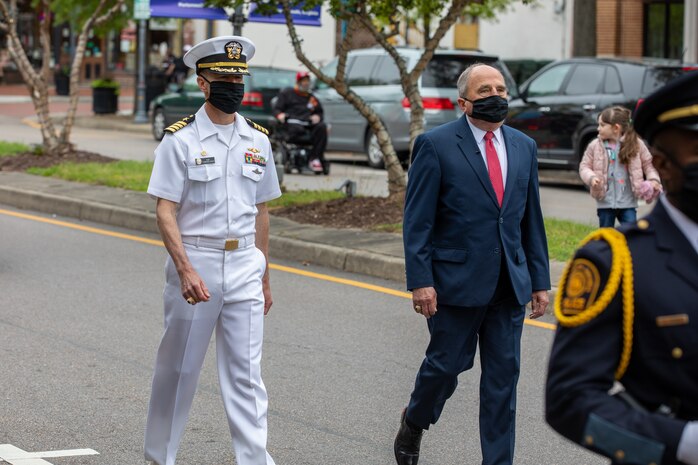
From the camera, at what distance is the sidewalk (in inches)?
438

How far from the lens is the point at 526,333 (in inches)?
342

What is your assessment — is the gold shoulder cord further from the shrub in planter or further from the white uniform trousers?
the shrub in planter

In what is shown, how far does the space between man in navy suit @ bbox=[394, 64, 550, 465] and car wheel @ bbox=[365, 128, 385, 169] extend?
15.0 meters

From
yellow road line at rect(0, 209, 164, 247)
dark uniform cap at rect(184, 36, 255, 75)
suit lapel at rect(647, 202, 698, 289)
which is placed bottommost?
yellow road line at rect(0, 209, 164, 247)

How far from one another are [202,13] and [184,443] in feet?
39.4

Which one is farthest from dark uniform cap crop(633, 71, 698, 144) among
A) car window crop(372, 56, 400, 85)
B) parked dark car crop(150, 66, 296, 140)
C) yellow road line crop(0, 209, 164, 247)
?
parked dark car crop(150, 66, 296, 140)

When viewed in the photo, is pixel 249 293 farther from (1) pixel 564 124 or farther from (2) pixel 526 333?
(1) pixel 564 124

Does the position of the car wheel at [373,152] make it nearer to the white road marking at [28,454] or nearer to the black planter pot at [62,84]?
the white road marking at [28,454]

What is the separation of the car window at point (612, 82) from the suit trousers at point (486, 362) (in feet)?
41.0

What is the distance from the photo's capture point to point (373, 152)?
20.4m

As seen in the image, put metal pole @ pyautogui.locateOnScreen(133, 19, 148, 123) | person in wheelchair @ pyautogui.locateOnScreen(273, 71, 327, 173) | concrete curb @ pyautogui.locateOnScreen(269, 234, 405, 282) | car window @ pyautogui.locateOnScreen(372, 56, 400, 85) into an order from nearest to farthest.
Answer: concrete curb @ pyautogui.locateOnScreen(269, 234, 405, 282)
person in wheelchair @ pyautogui.locateOnScreen(273, 71, 327, 173)
car window @ pyautogui.locateOnScreen(372, 56, 400, 85)
metal pole @ pyautogui.locateOnScreen(133, 19, 148, 123)

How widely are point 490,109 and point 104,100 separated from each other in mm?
28434

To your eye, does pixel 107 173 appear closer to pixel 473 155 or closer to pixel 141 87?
pixel 473 155

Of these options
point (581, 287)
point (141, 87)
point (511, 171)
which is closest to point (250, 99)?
point (141, 87)
